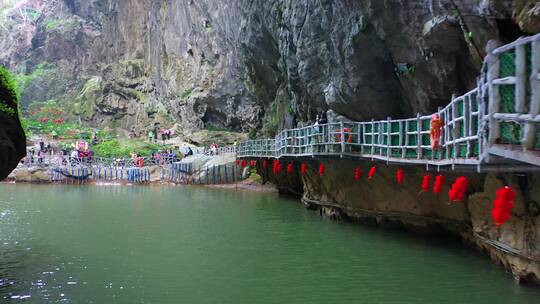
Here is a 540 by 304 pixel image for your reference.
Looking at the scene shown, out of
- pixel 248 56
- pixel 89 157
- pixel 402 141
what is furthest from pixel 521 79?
pixel 89 157

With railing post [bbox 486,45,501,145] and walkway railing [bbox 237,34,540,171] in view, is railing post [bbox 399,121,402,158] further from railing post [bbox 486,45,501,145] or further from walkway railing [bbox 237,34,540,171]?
railing post [bbox 486,45,501,145]

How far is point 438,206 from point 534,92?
433 inches

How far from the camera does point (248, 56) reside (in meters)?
37.2

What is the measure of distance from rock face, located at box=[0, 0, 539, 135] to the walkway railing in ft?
8.24

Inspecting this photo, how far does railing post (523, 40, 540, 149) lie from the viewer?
6332 mm

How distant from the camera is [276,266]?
1405 cm

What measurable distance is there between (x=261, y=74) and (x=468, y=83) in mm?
23027

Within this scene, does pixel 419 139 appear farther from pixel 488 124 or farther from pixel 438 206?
pixel 488 124

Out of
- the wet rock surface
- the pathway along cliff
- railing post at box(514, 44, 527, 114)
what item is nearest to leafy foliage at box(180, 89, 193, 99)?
the pathway along cliff

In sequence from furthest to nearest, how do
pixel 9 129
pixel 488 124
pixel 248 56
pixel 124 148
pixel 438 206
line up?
pixel 124 148 → pixel 248 56 → pixel 438 206 → pixel 9 129 → pixel 488 124

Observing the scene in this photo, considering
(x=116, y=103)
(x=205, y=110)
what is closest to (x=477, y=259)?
(x=205, y=110)

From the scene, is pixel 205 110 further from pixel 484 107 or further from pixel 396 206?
pixel 484 107

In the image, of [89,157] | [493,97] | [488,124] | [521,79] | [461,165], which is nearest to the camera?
[521,79]

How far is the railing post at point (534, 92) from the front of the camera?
6.33 m
